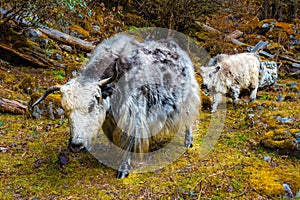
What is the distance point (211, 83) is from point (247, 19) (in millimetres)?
11616

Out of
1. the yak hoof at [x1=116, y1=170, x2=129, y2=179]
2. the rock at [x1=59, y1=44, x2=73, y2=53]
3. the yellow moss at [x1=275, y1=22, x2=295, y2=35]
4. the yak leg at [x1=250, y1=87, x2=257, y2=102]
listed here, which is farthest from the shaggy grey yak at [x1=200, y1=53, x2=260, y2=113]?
the yellow moss at [x1=275, y1=22, x2=295, y2=35]

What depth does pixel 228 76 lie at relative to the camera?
326 inches

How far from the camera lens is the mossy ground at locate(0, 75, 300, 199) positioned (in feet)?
13.9

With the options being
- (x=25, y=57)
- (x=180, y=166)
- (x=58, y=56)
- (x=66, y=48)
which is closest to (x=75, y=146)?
(x=180, y=166)

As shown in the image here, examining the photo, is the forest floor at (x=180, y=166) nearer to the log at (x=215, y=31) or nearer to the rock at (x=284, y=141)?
the rock at (x=284, y=141)

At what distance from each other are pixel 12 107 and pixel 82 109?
386cm

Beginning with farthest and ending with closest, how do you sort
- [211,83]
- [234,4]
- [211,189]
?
[234,4], [211,83], [211,189]

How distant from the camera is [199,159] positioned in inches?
214

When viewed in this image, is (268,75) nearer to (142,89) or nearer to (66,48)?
(142,89)

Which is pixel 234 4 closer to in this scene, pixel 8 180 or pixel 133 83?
pixel 133 83

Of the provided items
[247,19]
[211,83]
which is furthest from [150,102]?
[247,19]

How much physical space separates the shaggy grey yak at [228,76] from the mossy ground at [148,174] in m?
2.10

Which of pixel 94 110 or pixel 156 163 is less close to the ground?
pixel 94 110

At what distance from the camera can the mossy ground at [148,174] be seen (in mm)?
4227
